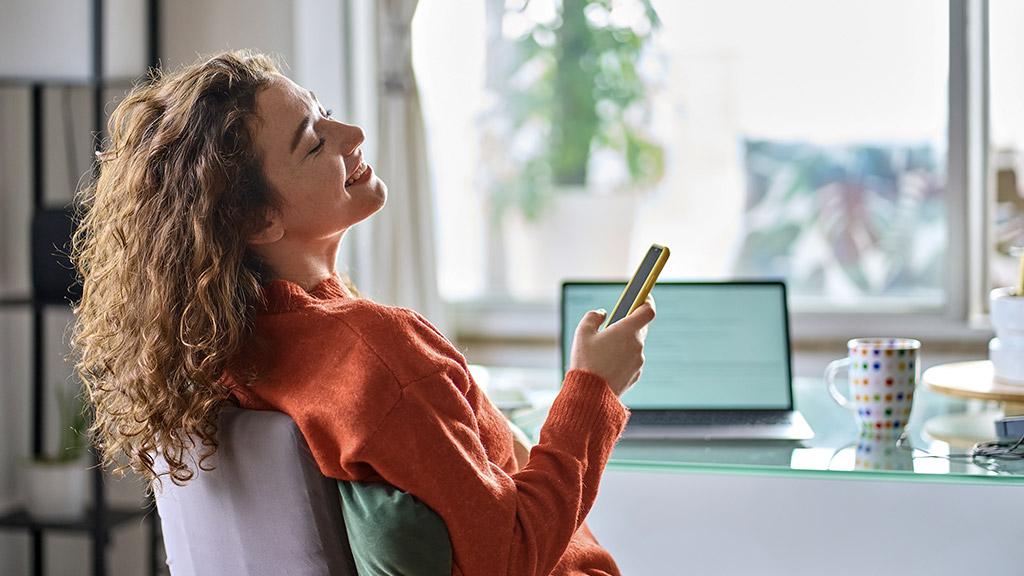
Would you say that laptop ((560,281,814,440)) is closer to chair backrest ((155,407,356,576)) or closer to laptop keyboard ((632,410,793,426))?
laptop keyboard ((632,410,793,426))

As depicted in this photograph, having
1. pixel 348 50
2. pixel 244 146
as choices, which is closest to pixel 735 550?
pixel 244 146

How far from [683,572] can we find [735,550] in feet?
0.35

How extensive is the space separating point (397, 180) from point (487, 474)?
1809 millimetres

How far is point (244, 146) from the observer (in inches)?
40.3

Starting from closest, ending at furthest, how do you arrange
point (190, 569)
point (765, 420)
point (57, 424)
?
1. point (190, 569)
2. point (765, 420)
3. point (57, 424)

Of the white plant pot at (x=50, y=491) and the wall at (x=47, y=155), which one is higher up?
the wall at (x=47, y=155)

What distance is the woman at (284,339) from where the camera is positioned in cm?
92

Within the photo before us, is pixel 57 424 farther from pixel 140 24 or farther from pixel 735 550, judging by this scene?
pixel 735 550

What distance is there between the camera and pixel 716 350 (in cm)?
156

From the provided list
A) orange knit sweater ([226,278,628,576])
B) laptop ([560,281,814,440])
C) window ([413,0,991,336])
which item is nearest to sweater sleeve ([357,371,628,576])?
orange knit sweater ([226,278,628,576])

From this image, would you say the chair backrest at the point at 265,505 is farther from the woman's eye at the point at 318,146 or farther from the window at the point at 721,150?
the window at the point at 721,150

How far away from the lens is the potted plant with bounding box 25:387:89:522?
2195 millimetres

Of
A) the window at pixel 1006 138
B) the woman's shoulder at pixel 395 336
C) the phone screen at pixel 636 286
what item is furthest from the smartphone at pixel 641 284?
the window at pixel 1006 138

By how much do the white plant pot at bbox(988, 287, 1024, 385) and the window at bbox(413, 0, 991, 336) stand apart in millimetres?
1089
